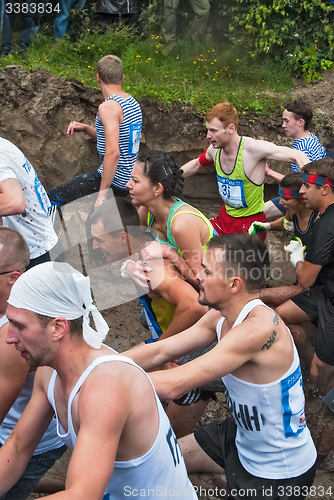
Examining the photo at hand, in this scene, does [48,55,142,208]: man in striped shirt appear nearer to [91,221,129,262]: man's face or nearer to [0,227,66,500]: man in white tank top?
[91,221,129,262]: man's face

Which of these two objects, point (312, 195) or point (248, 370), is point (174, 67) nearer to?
point (312, 195)

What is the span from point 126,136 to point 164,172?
1513 millimetres

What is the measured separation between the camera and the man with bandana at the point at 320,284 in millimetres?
3213

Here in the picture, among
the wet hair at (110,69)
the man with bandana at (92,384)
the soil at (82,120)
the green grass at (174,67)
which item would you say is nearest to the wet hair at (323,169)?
the wet hair at (110,69)

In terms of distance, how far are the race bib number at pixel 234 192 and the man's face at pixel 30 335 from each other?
326 centimetres

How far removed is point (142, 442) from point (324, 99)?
709 cm

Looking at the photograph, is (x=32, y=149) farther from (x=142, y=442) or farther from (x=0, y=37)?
(x=142, y=442)

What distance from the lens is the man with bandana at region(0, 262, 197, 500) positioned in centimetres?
Result: 144

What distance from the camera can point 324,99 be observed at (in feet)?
23.9

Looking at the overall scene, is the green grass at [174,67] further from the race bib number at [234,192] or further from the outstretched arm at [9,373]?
the outstretched arm at [9,373]

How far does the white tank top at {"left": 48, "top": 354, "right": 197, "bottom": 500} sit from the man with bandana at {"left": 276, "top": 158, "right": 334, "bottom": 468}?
180cm

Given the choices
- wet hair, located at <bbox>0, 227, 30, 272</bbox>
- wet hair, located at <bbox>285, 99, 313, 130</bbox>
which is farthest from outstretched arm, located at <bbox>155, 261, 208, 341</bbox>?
wet hair, located at <bbox>285, 99, 313, 130</bbox>

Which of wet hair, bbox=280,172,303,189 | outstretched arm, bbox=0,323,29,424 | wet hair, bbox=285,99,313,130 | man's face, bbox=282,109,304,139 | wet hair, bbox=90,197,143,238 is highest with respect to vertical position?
outstretched arm, bbox=0,323,29,424

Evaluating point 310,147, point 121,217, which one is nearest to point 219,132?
point 310,147
